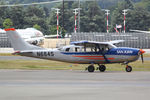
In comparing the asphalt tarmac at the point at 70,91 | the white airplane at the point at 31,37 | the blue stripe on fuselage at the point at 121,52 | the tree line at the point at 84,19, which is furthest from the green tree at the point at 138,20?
the asphalt tarmac at the point at 70,91

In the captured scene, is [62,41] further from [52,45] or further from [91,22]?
[91,22]

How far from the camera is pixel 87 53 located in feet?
93.6

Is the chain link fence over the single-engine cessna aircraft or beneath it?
beneath

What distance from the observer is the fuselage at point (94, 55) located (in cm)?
2747

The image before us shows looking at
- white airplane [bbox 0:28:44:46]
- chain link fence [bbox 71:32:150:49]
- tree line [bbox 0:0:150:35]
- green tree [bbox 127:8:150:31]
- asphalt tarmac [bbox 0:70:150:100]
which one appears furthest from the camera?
tree line [bbox 0:0:150:35]

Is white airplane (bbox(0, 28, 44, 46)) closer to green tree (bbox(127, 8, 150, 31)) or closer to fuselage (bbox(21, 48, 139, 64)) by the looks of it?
fuselage (bbox(21, 48, 139, 64))

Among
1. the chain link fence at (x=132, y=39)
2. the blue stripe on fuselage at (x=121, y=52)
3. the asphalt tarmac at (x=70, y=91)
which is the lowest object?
the chain link fence at (x=132, y=39)

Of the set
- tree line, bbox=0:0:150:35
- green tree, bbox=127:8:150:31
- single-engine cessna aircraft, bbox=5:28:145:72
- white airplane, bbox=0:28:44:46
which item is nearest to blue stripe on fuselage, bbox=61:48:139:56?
single-engine cessna aircraft, bbox=5:28:145:72

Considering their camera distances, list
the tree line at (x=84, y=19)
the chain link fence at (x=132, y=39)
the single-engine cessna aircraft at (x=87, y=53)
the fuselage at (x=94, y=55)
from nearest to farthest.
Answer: the fuselage at (x=94, y=55) < the single-engine cessna aircraft at (x=87, y=53) < the chain link fence at (x=132, y=39) < the tree line at (x=84, y=19)

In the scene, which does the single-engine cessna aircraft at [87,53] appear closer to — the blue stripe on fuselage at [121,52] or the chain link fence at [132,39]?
the blue stripe on fuselage at [121,52]

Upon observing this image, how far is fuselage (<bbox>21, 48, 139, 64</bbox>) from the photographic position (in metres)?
27.5

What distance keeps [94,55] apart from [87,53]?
50 centimetres

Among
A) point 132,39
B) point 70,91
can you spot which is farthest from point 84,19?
point 70,91

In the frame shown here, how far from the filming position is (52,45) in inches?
2995
